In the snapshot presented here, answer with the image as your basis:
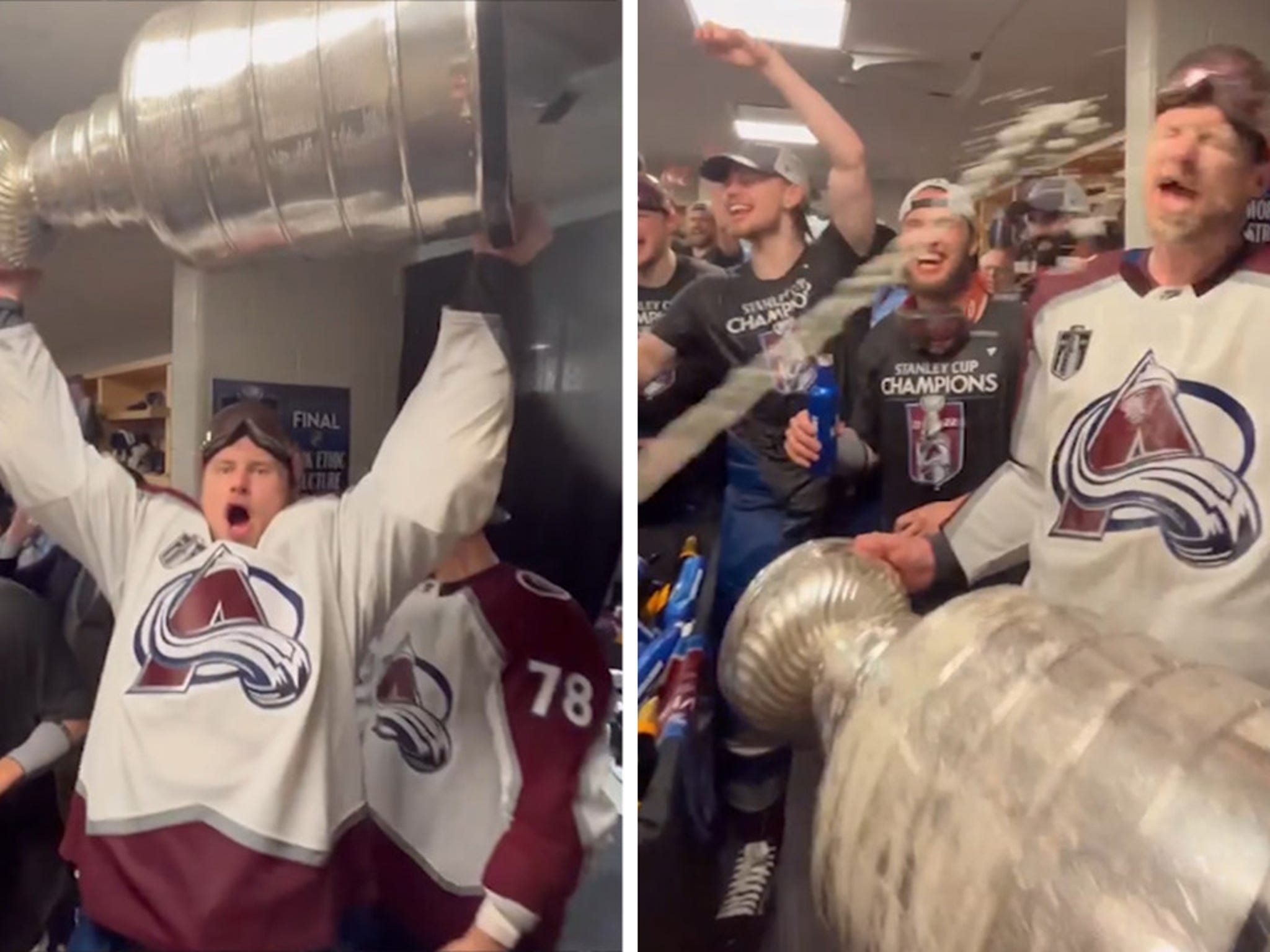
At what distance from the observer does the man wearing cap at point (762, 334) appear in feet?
3.31

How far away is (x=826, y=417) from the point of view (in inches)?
40.1

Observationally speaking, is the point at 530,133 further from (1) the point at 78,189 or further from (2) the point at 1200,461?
(2) the point at 1200,461

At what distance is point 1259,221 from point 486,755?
75cm

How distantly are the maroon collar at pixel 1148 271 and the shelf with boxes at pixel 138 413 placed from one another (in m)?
0.80

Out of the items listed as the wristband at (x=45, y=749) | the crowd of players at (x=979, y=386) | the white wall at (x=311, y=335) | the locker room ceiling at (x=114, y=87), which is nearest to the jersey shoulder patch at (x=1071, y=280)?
the crowd of players at (x=979, y=386)

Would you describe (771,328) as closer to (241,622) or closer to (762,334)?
(762,334)

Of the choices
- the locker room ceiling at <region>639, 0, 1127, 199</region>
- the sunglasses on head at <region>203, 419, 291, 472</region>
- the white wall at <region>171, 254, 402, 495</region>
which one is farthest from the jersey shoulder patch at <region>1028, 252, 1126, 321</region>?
the sunglasses on head at <region>203, 419, 291, 472</region>

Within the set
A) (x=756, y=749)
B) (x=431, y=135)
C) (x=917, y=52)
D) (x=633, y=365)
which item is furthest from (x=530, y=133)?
(x=756, y=749)

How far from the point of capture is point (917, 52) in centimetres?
100

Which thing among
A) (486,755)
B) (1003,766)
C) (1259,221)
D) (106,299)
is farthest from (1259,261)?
(106,299)

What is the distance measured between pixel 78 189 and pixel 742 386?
61 centimetres

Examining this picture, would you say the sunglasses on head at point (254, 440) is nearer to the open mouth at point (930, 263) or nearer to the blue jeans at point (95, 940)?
the blue jeans at point (95, 940)

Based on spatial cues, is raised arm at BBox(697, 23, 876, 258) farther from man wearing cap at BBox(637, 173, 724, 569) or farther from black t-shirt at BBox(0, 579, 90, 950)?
black t-shirt at BBox(0, 579, 90, 950)

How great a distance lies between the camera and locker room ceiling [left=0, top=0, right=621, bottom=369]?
1038mm
